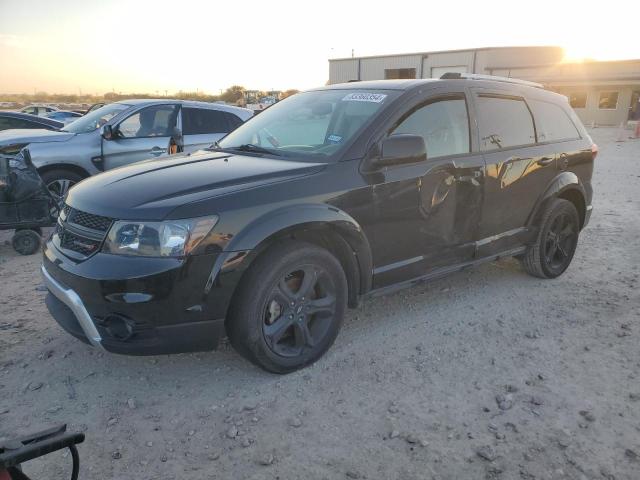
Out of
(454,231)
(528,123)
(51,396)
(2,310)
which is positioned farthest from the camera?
(528,123)

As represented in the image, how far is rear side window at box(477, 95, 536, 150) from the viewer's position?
13.5 ft

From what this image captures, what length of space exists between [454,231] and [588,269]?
225 cm

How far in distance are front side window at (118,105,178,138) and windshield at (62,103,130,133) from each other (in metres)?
0.25

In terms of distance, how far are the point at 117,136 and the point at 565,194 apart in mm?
5923

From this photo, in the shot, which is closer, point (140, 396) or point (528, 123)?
point (140, 396)

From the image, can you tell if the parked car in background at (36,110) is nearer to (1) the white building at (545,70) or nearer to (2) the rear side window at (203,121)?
(2) the rear side window at (203,121)

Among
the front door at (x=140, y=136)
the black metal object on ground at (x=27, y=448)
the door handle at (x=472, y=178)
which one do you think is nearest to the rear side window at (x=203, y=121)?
the front door at (x=140, y=136)

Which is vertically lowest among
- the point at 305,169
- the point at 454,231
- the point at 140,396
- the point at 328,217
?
the point at 140,396

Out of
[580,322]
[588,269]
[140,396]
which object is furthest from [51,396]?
[588,269]

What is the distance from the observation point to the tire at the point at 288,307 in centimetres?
294

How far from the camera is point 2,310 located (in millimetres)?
4199

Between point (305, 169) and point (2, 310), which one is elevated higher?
point (305, 169)

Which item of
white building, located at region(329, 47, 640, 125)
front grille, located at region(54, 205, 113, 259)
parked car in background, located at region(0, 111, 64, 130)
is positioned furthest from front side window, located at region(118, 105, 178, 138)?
white building, located at region(329, 47, 640, 125)

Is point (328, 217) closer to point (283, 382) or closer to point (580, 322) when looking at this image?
point (283, 382)
